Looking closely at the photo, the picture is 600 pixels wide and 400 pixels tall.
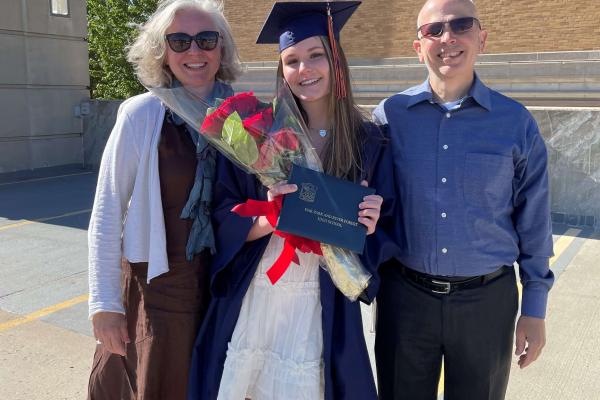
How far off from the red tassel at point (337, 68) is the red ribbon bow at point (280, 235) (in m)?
0.47

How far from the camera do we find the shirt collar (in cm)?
216

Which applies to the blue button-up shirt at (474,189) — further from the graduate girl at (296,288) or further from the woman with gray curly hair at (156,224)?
the woman with gray curly hair at (156,224)

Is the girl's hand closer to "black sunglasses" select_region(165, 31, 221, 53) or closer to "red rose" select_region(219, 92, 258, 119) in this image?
"red rose" select_region(219, 92, 258, 119)

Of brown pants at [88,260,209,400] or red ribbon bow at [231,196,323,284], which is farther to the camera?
brown pants at [88,260,209,400]

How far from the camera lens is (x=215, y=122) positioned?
1.96m

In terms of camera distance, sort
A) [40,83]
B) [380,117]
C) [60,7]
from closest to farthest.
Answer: [380,117]
[40,83]
[60,7]

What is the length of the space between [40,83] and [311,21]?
11186 millimetres

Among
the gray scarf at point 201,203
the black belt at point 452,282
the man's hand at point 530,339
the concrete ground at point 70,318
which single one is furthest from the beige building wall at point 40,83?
the man's hand at point 530,339

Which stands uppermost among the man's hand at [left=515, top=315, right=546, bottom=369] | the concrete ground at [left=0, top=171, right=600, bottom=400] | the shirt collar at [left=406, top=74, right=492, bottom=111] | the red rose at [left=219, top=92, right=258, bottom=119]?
the shirt collar at [left=406, top=74, right=492, bottom=111]

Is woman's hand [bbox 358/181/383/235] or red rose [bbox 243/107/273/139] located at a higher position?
red rose [bbox 243/107/273/139]

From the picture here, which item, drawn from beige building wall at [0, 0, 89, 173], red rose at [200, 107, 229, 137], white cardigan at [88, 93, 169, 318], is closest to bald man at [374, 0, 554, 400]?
red rose at [200, 107, 229, 137]

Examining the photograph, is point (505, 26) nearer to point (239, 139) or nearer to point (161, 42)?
point (161, 42)

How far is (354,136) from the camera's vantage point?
2.09 metres

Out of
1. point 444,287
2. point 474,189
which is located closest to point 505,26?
point 474,189
